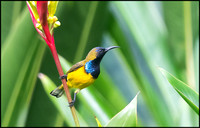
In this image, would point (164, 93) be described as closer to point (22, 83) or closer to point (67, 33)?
point (67, 33)

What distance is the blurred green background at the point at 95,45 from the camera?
3.40 ft

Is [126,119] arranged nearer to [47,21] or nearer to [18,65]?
[47,21]

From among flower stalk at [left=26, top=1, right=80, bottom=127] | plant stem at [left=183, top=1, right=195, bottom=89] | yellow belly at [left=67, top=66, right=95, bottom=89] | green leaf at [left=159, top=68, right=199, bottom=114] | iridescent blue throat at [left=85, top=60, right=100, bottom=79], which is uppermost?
flower stalk at [left=26, top=1, right=80, bottom=127]

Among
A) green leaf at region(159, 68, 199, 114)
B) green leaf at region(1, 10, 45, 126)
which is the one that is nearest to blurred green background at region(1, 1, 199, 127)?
green leaf at region(1, 10, 45, 126)

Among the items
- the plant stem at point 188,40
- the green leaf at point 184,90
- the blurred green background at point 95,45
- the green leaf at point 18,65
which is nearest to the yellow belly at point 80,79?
the green leaf at point 184,90

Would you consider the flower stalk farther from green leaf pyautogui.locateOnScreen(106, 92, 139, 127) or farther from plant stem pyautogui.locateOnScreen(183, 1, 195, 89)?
plant stem pyautogui.locateOnScreen(183, 1, 195, 89)

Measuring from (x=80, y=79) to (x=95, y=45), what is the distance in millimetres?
718

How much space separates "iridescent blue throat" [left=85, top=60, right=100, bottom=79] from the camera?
55 cm

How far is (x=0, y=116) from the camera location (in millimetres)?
1085

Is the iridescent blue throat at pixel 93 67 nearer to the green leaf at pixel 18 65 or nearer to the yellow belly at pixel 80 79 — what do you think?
the yellow belly at pixel 80 79

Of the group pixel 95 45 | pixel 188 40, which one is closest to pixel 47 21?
pixel 95 45

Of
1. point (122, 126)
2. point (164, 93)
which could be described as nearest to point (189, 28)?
point (164, 93)

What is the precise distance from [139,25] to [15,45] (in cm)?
66

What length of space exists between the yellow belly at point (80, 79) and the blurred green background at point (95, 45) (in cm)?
28
